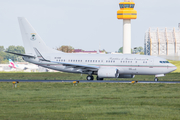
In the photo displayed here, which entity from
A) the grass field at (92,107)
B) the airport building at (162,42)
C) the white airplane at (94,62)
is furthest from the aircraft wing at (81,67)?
the airport building at (162,42)

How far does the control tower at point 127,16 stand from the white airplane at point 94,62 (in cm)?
6362

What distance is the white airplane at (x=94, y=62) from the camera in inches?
1818

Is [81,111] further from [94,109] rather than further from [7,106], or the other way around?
[7,106]

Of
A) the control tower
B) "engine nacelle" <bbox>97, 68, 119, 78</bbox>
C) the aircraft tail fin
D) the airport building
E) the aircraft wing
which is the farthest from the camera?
the airport building

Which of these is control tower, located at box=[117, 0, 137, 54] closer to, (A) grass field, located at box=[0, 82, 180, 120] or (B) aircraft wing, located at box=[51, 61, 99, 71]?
(B) aircraft wing, located at box=[51, 61, 99, 71]

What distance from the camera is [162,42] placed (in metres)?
134

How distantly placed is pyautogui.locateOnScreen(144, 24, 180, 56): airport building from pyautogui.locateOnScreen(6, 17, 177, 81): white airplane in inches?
3397

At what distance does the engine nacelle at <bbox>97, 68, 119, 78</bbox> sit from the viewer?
149ft

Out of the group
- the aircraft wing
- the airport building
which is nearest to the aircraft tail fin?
the aircraft wing

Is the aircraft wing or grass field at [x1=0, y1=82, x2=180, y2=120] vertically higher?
the aircraft wing

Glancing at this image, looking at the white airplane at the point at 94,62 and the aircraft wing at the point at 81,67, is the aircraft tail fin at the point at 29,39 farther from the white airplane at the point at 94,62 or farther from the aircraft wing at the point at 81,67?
the aircraft wing at the point at 81,67

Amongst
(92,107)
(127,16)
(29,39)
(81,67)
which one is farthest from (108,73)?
(127,16)

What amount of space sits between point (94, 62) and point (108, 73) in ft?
12.1

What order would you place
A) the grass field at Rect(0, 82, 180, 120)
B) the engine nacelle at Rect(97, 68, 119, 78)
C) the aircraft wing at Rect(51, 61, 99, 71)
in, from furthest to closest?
the aircraft wing at Rect(51, 61, 99, 71) < the engine nacelle at Rect(97, 68, 119, 78) < the grass field at Rect(0, 82, 180, 120)
